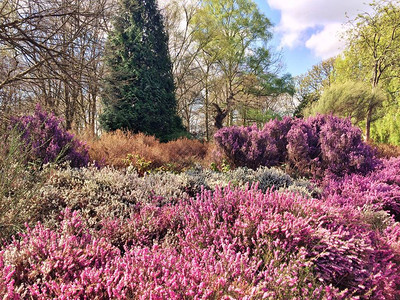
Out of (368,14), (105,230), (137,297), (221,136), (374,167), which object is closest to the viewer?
(137,297)

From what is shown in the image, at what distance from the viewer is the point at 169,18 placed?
18.5m

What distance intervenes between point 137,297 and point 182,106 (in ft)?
74.4

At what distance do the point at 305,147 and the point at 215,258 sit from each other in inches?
150

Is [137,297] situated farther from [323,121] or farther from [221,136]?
[323,121]

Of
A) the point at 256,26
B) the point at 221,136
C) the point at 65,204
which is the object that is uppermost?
the point at 256,26

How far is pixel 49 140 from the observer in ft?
14.9

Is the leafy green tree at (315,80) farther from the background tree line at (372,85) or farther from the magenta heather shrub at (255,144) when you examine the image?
the magenta heather shrub at (255,144)

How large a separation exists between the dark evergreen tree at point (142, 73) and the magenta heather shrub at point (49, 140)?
7.65m

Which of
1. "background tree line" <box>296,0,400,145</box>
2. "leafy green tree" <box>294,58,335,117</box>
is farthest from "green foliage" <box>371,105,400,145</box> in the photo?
"leafy green tree" <box>294,58,335,117</box>

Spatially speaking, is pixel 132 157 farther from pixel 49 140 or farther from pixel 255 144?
pixel 255 144

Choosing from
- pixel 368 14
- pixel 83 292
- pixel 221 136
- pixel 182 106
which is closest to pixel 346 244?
pixel 83 292

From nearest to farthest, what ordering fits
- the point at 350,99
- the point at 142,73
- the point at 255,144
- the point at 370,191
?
the point at 370,191, the point at 255,144, the point at 142,73, the point at 350,99

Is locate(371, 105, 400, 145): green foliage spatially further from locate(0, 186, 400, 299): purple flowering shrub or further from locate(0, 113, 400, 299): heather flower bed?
locate(0, 186, 400, 299): purple flowering shrub

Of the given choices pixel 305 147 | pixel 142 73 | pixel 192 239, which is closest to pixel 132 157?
pixel 305 147
